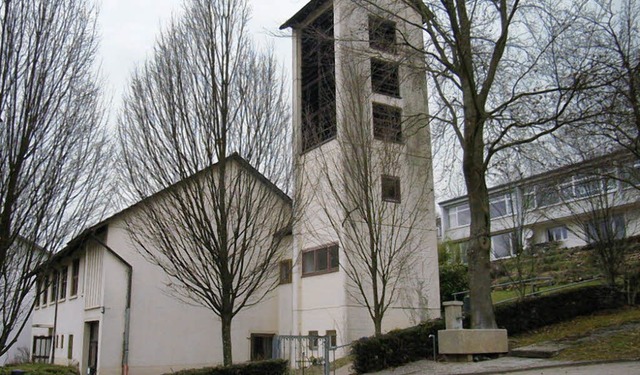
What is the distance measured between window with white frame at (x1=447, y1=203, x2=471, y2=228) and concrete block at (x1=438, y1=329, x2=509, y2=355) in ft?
139

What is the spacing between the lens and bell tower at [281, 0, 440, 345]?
712 inches

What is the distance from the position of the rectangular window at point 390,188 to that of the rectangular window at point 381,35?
3.82 meters

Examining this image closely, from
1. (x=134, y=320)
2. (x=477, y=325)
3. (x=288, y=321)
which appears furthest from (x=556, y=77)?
(x=134, y=320)

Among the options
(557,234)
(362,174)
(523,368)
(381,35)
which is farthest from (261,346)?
(557,234)

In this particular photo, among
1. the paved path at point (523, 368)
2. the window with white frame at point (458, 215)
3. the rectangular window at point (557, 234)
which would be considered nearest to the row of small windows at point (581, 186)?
the paved path at point (523, 368)

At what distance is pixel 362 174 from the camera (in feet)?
59.5

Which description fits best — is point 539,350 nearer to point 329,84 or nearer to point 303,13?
point 329,84

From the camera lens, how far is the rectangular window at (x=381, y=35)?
675 inches

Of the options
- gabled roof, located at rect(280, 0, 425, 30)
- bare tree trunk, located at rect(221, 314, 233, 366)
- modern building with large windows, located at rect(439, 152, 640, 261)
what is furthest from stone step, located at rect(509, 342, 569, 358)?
gabled roof, located at rect(280, 0, 425, 30)

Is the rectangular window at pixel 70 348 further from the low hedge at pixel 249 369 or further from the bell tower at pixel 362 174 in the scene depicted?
the low hedge at pixel 249 369

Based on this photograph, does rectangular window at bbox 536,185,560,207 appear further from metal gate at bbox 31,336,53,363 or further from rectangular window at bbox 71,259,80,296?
metal gate at bbox 31,336,53,363

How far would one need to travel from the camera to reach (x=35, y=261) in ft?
33.3

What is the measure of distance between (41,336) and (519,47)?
28.5m

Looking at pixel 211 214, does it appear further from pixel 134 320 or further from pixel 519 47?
pixel 134 320
